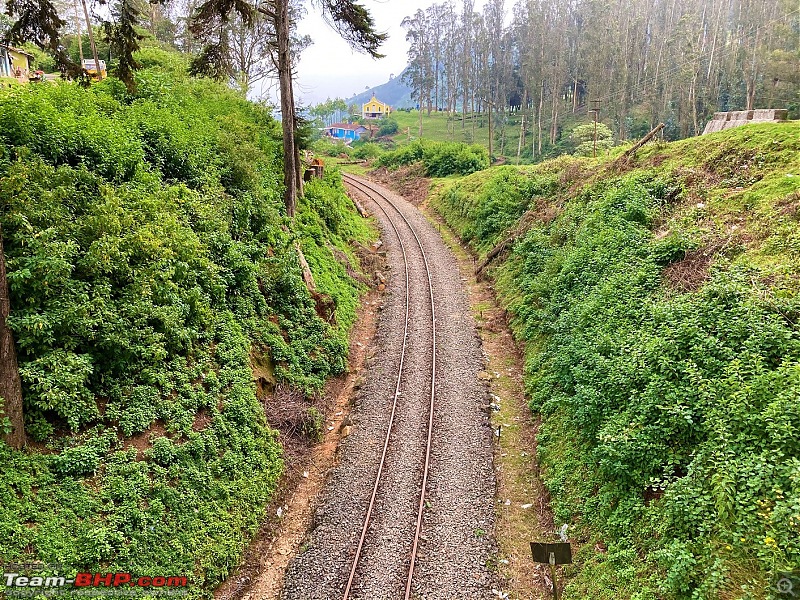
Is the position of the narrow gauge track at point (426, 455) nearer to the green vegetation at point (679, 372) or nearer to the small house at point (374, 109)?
the green vegetation at point (679, 372)

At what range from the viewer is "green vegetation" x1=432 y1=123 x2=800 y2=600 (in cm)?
679

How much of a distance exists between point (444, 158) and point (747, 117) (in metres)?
29.1

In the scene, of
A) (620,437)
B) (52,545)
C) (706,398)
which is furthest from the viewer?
(620,437)

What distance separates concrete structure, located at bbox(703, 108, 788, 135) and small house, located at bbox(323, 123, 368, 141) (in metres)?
82.2

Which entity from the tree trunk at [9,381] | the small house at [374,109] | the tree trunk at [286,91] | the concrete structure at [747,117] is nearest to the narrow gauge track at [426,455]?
the tree trunk at [9,381]

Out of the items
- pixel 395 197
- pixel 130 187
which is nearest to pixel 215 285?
pixel 130 187

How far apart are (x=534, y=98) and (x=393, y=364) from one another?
206 feet

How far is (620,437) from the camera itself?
8.90 m

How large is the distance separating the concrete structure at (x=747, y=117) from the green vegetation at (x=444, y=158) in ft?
77.0

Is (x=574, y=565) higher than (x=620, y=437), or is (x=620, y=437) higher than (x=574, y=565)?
(x=620, y=437)

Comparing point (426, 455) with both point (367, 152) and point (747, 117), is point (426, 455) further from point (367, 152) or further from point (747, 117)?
point (367, 152)

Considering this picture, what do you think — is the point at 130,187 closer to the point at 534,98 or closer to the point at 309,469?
the point at 309,469

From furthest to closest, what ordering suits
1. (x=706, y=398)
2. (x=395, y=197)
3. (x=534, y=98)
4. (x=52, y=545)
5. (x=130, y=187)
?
(x=534, y=98), (x=395, y=197), (x=130, y=187), (x=706, y=398), (x=52, y=545)

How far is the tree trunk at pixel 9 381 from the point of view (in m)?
7.13
